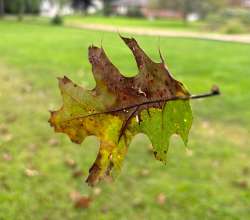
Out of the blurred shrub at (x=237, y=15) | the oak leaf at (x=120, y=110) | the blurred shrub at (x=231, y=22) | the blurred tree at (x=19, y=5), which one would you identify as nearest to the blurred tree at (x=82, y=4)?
the blurred tree at (x=19, y=5)

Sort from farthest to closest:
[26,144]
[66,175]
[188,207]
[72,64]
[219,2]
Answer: [219,2] → [72,64] → [26,144] → [66,175] → [188,207]

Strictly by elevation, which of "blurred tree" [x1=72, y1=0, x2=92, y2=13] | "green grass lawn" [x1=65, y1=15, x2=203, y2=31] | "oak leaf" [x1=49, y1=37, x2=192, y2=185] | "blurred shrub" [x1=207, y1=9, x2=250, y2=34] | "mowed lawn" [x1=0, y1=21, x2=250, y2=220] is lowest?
"blurred tree" [x1=72, y1=0, x2=92, y2=13]

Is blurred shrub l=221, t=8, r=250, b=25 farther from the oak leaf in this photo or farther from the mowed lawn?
the oak leaf

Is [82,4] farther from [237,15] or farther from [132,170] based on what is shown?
[132,170]

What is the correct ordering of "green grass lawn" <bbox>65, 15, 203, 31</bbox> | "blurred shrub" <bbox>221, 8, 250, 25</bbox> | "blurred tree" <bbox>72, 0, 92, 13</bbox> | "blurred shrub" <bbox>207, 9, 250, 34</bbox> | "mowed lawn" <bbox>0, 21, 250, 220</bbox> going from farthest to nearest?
1. "blurred tree" <bbox>72, 0, 92, 13</bbox>
2. "green grass lawn" <bbox>65, 15, 203, 31</bbox>
3. "blurred shrub" <bbox>221, 8, 250, 25</bbox>
4. "blurred shrub" <bbox>207, 9, 250, 34</bbox>
5. "mowed lawn" <bbox>0, 21, 250, 220</bbox>

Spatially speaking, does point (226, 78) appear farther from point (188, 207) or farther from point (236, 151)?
point (188, 207)

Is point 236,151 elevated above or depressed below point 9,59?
above

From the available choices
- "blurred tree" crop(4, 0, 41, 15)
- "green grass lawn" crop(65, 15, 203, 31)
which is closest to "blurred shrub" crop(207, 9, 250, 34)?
"green grass lawn" crop(65, 15, 203, 31)

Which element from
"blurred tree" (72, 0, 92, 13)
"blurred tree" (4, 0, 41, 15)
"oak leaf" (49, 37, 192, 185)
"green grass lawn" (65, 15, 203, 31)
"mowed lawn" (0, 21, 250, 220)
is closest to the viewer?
"oak leaf" (49, 37, 192, 185)

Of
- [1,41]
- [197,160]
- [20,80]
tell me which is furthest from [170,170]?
[1,41]
